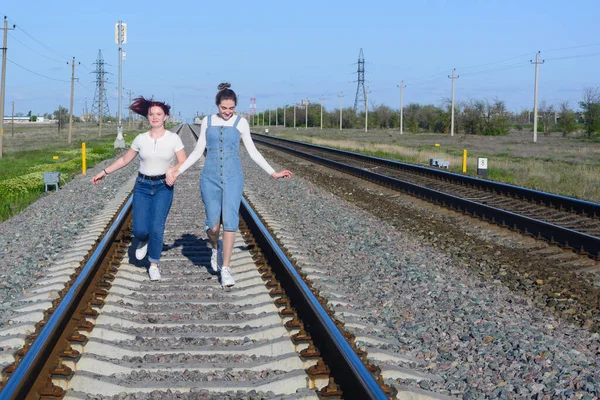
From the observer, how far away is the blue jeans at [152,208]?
7508 millimetres

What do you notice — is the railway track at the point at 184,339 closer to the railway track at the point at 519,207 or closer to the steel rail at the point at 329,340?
the steel rail at the point at 329,340

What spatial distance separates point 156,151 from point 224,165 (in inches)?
26.3

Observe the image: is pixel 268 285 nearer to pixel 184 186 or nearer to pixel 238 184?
pixel 238 184

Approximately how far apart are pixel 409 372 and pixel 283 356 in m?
0.80

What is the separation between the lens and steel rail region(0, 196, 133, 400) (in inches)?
158

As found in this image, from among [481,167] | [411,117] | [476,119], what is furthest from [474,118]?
[481,167]

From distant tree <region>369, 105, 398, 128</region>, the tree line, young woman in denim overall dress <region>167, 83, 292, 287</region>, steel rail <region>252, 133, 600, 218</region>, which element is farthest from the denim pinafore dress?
distant tree <region>369, 105, 398, 128</region>

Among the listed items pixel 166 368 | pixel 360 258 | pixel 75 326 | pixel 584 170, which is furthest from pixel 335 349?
pixel 584 170

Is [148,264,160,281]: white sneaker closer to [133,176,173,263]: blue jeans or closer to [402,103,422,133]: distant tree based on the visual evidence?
[133,176,173,263]: blue jeans

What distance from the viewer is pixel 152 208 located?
760 centimetres

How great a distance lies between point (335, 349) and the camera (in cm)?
466

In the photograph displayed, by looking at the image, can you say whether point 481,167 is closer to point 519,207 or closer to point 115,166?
point 519,207

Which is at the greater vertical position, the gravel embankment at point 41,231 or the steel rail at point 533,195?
the steel rail at point 533,195

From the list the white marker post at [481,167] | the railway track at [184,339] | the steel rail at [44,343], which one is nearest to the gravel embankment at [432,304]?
the railway track at [184,339]
